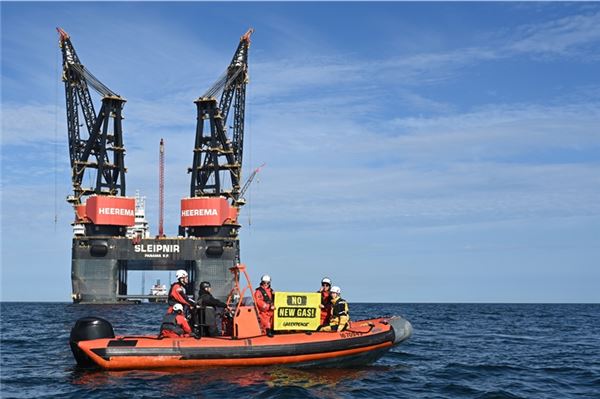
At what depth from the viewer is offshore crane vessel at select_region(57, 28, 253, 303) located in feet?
212

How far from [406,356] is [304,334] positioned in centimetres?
543

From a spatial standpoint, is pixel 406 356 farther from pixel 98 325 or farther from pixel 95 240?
pixel 95 240

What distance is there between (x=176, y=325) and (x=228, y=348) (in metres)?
1.51

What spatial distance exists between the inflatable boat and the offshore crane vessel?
155 feet

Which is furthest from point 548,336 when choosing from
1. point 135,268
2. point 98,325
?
point 135,268

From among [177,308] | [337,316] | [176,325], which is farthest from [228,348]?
[337,316]

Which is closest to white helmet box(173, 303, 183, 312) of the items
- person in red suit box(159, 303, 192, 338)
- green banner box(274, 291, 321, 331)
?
person in red suit box(159, 303, 192, 338)

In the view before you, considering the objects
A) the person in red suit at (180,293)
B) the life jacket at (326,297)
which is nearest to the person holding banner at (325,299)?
the life jacket at (326,297)

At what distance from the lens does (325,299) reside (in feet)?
62.9

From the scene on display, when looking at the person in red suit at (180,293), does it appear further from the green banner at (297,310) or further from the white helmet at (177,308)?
the green banner at (297,310)

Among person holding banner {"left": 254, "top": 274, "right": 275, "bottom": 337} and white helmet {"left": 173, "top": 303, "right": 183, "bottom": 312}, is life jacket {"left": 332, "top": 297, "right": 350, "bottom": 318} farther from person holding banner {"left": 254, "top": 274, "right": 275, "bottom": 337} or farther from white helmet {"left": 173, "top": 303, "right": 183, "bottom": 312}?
white helmet {"left": 173, "top": 303, "right": 183, "bottom": 312}

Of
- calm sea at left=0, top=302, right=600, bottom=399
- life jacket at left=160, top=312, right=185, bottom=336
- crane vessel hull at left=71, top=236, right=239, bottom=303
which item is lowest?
calm sea at left=0, top=302, right=600, bottom=399

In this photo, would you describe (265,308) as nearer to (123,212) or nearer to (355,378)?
(355,378)

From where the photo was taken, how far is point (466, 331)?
109 ft
